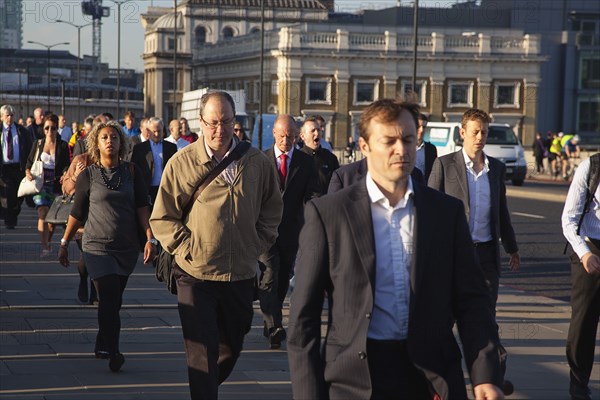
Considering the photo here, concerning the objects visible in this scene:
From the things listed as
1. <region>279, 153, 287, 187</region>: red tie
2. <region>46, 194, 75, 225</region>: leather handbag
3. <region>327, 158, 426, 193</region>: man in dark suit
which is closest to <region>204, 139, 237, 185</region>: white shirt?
<region>327, 158, 426, 193</region>: man in dark suit

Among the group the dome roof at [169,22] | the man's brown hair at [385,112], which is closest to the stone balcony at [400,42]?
the dome roof at [169,22]

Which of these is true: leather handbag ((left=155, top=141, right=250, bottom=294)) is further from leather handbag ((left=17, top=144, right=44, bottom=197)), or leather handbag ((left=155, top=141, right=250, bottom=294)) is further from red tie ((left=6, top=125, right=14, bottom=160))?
red tie ((left=6, top=125, right=14, bottom=160))

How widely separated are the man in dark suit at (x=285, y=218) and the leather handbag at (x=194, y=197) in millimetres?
2857

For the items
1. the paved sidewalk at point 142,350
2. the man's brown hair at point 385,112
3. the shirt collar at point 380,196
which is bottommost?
the paved sidewalk at point 142,350

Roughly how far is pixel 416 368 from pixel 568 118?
311 ft

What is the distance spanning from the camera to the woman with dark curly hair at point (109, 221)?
27.4 ft

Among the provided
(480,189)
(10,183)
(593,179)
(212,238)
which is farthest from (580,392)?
(10,183)

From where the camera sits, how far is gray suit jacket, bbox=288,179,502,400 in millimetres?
4043

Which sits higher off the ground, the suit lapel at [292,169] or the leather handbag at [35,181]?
the suit lapel at [292,169]

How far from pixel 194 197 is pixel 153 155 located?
25.5ft

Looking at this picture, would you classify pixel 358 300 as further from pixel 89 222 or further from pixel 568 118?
pixel 568 118

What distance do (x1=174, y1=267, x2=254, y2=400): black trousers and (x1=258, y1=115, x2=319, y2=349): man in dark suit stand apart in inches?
111

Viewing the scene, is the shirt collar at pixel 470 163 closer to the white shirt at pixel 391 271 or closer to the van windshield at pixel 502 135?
the white shirt at pixel 391 271

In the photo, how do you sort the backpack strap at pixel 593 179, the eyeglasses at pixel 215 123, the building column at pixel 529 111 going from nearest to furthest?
the eyeglasses at pixel 215 123 → the backpack strap at pixel 593 179 → the building column at pixel 529 111
